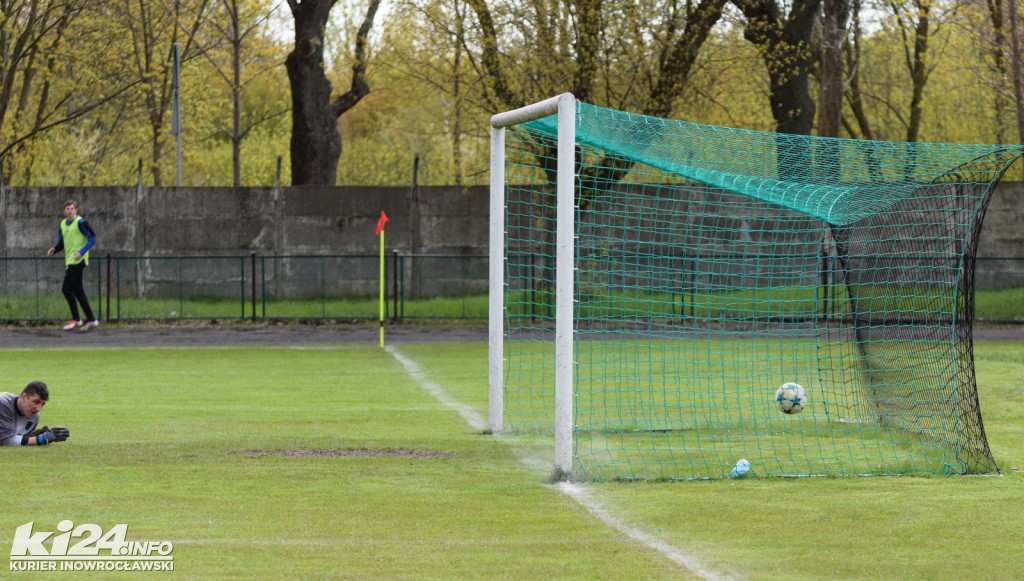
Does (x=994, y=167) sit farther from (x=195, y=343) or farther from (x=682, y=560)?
(x=195, y=343)

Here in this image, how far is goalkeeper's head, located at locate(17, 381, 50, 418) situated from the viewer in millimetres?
9586

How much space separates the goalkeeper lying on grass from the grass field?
207 mm

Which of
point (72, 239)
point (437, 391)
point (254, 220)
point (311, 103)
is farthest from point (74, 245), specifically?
point (437, 391)

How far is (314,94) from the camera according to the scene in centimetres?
2914

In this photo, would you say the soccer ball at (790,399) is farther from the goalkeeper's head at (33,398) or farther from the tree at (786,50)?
the tree at (786,50)

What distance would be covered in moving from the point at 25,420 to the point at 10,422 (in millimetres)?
160

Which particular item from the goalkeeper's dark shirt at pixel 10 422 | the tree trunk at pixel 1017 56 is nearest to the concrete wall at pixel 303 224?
the tree trunk at pixel 1017 56

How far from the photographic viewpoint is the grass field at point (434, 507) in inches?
249

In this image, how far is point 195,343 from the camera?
22.3 meters

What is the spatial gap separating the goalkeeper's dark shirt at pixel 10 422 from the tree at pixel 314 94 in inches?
Result: 775

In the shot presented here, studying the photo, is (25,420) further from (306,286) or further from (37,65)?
(37,65)

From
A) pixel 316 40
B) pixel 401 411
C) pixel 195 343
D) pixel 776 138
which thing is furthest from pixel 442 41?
pixel 776 138

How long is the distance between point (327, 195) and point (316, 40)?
3.73 meters

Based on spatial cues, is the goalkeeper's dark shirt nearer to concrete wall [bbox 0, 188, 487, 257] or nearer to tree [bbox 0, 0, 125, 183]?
concrete wall [bbox 0, 188, 487, 257]
